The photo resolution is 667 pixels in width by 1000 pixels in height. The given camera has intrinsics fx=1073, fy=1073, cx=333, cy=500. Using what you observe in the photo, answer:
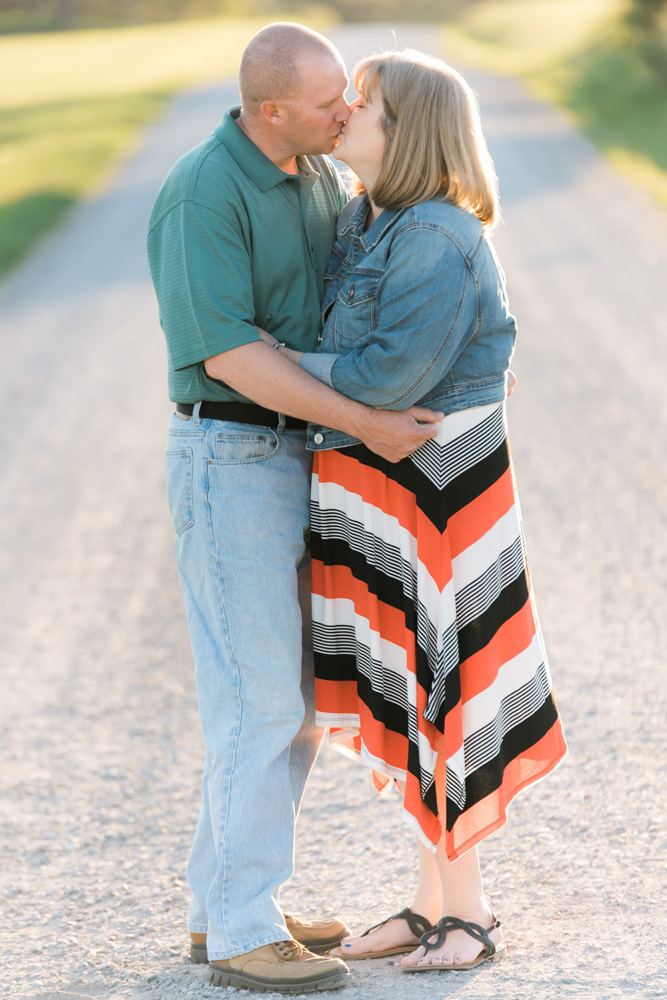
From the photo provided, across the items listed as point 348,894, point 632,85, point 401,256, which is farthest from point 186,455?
point 632,85

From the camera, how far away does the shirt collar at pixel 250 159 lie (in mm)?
2564

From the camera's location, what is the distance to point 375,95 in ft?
8.09

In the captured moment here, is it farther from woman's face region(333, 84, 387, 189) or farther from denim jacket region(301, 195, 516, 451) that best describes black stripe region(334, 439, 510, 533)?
woman's face region(333, 84, 387, 189)

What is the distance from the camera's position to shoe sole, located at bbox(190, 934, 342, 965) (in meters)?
2.79

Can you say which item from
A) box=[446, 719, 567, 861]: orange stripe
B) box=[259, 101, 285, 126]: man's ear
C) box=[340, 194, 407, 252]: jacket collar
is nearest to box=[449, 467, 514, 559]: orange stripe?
box=[446, 719, 567, 861]: orange stripe

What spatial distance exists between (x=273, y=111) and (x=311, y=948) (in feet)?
7.02

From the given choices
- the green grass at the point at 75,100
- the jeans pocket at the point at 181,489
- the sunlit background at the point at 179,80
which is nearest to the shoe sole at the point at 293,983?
the jeans pocket at the point at 181,489

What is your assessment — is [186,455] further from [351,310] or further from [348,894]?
[348,894]

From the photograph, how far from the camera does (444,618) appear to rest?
255 cm

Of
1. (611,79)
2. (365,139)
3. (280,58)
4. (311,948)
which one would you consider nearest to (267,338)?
(365,139)

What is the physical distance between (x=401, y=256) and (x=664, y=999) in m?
1.73

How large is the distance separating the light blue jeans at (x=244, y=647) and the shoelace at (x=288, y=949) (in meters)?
0.02

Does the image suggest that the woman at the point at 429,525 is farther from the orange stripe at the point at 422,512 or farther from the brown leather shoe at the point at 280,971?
the brown leather shoe at the point at 280,971

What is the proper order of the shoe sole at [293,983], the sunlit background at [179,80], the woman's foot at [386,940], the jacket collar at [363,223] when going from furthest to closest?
the sunlit background at [179,80], the woman's foot at [386,940], the shoe sole at [293,983], the jacket collar at [363,223]
